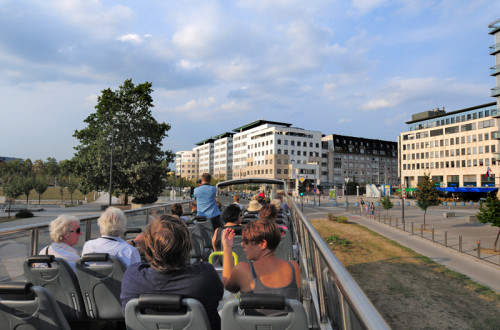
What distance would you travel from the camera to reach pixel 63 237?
147 inches

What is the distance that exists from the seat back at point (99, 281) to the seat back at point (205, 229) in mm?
3348

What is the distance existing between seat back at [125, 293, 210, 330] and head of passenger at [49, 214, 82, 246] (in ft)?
6.71

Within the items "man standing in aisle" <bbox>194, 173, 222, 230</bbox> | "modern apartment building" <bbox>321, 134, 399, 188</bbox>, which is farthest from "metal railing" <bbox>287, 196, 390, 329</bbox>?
"modern apartment building" <bbox>321, 134, 399, 188</bbox>

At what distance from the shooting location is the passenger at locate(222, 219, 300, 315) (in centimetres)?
271

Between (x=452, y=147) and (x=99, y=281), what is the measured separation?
10762 centimetres

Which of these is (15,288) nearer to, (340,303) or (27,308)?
(27,308)

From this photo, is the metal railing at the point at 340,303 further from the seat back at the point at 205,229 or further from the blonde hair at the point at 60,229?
the seat back at the point at 205,229

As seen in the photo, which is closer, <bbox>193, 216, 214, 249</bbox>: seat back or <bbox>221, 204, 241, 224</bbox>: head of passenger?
<bbox>221, 204, 241, 224</bbox>: head of passenger

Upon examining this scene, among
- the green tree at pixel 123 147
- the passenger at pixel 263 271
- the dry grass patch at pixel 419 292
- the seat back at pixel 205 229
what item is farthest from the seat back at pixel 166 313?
the green tree at pixel 123 147

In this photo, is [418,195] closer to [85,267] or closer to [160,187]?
[160,187]

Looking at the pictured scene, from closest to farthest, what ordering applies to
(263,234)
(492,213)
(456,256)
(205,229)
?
(263,234)
(205,229)
(456,256)
(492,213)

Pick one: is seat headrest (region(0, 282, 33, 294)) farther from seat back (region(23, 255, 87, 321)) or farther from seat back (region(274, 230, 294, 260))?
seat back (region(274, 230, 294, 260))

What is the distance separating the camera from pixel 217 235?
5.17m

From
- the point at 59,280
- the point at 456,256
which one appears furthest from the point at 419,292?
the point at 59,280
